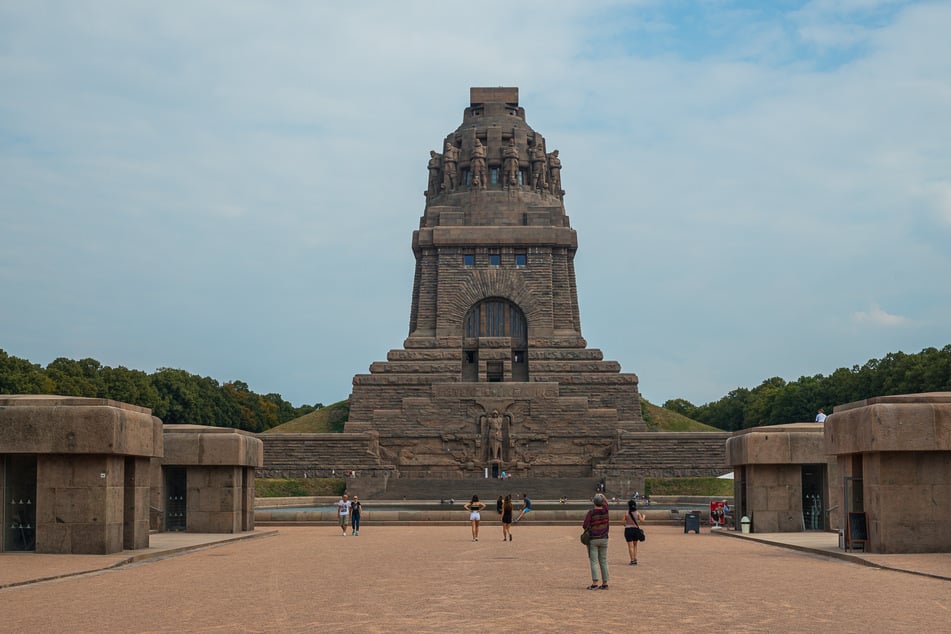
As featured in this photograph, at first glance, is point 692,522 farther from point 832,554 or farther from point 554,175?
point 554,175

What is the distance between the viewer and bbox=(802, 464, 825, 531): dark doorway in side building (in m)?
29.6

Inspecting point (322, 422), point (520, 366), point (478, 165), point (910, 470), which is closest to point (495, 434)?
point (520, 366)

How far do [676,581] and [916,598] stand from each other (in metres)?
3.57

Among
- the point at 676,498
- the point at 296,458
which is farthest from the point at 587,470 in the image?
the point at 296,458

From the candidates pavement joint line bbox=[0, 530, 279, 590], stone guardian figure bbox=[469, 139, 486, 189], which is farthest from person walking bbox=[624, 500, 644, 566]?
stone guardian figure bbox=[469, 139, 486, 189]

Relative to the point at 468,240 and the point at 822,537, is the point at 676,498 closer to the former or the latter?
the point at 822,537

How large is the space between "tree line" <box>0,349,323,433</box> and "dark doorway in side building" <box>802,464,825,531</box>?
4357 cm

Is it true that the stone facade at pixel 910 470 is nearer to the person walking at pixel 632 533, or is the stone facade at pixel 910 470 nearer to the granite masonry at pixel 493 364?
the person walking at pixel 632 533

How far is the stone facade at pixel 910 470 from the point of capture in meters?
20.7

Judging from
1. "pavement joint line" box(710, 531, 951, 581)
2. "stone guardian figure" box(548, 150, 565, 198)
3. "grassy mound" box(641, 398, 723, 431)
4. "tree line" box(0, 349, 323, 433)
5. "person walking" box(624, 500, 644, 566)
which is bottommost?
"pavement joint line" box(710, 531, 951, 581)

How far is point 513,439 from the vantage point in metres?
58.0

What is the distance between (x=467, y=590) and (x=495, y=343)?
51.8m

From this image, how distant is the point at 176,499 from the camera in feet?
98.7

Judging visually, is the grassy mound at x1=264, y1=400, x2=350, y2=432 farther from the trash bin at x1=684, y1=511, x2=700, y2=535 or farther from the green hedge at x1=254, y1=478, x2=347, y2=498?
the trash bin at x1=684, y1=511, x2=700, y2=535
